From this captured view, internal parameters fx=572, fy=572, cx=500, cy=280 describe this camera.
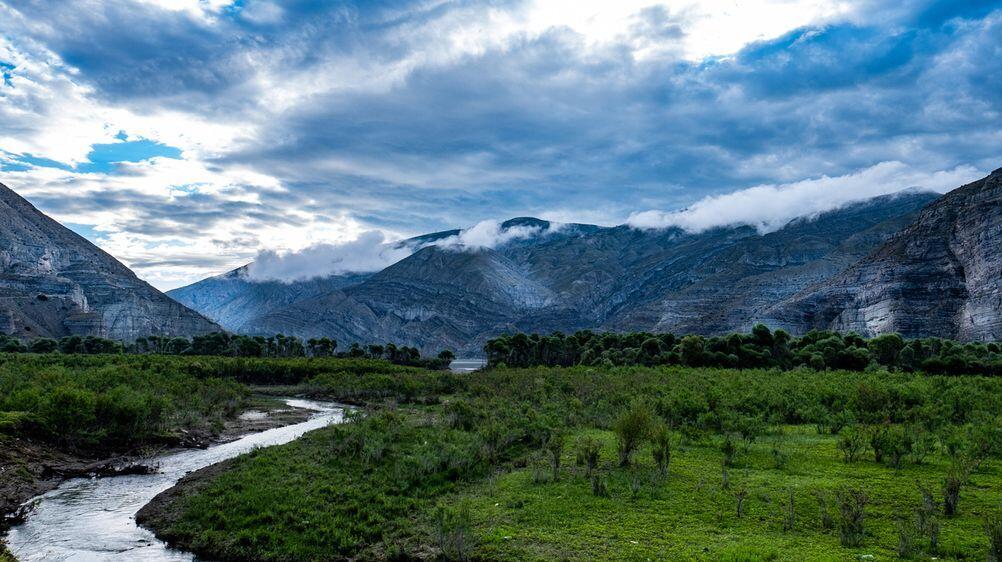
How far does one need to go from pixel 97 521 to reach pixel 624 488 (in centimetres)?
2183

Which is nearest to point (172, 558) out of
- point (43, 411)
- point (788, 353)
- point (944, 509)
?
point (43, 411)

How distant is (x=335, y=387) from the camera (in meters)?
82.6

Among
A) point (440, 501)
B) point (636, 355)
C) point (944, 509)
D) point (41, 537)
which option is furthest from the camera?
point (636, 355)

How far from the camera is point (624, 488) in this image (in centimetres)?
2366

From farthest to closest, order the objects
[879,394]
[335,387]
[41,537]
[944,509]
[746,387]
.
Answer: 1. [335,387]
2. [746,387]
3. [879,394]
4. [41,537]
5. [944,509]

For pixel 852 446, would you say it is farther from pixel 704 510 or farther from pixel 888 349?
pixel 888 349

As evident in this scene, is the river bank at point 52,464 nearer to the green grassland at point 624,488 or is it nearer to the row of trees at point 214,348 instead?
the green grassland at point 624,488

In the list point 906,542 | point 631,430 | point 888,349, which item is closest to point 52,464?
point 631,430

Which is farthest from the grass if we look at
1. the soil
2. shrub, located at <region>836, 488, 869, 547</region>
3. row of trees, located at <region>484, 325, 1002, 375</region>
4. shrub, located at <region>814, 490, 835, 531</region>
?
row of trees, located at <region>484, 325, 1002, 375</region>

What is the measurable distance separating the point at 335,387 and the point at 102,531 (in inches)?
2395

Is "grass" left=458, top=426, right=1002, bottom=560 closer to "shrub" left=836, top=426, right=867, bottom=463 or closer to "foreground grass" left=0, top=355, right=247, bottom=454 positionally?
"shrub" left=836, top=426, right=867, bottom=463

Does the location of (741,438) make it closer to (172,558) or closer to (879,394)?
(879,394)

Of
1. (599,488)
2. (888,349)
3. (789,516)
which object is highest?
(888,349)

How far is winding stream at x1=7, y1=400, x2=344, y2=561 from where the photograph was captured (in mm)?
20562
